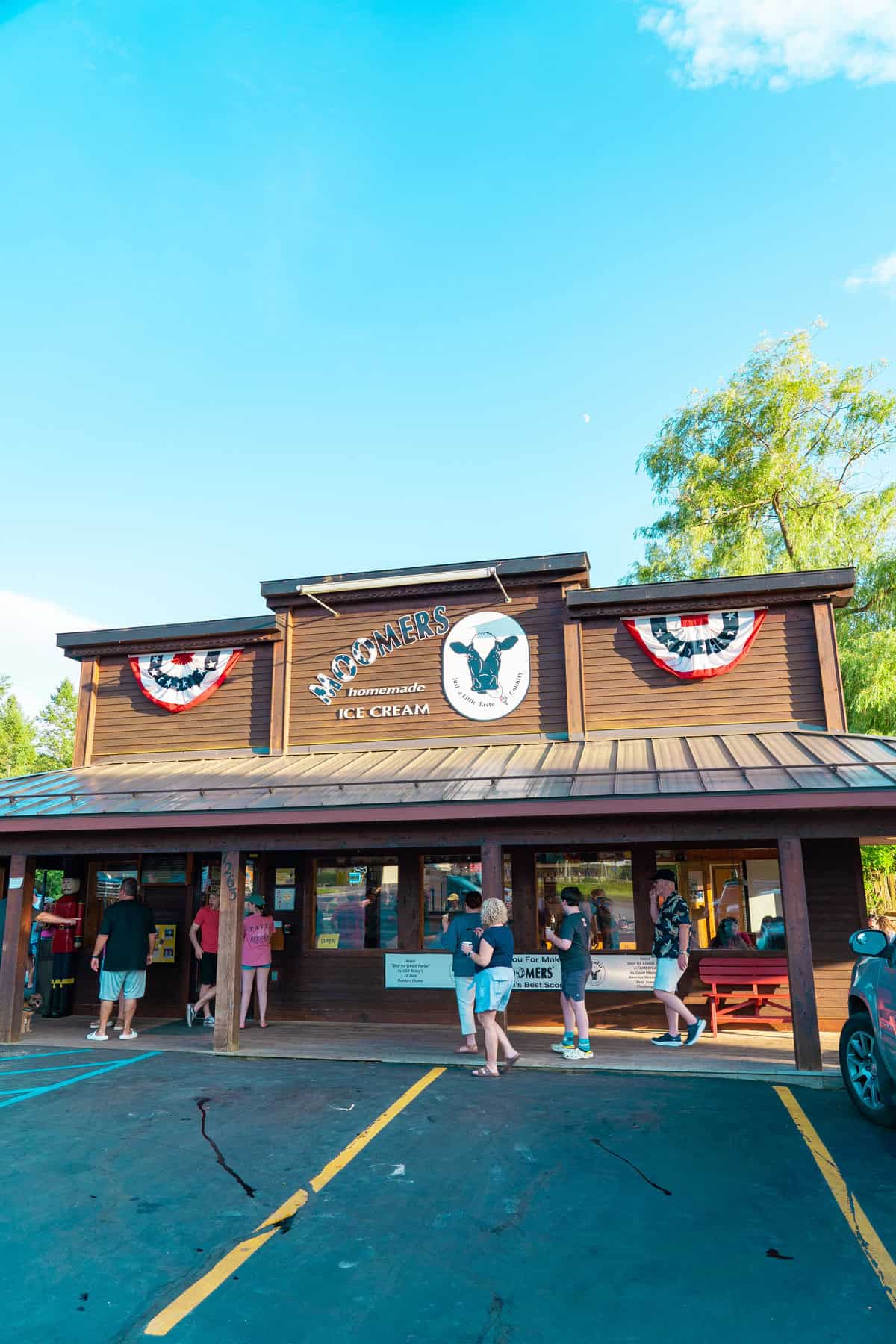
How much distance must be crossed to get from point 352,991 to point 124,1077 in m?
3.89

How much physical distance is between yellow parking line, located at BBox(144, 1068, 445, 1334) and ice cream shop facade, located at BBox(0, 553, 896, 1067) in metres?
3.19

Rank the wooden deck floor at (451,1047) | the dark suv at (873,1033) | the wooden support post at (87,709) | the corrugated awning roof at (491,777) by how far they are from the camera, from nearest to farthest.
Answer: the dark suv at (873,1033) < the wooden deck floor at (451,1047) < the corrugated awning roof at (491,777) < the wooden support post at (87,709)

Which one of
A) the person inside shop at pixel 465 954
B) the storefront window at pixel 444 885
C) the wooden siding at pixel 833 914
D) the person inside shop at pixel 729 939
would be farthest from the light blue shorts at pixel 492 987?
the wooden siding at pixel 833 914

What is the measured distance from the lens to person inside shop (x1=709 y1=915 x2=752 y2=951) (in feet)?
36.5

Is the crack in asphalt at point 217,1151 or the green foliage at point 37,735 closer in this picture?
the crack in asphalt at point 217,1151

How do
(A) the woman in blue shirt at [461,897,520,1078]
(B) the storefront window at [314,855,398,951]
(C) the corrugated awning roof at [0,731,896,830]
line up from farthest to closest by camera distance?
(B) the storefront window at [314,855,398,951] < (C) the corrugated awning roof at [0,731,896,830] < (A) the woman in blue shirt at [461,897,520,1078]

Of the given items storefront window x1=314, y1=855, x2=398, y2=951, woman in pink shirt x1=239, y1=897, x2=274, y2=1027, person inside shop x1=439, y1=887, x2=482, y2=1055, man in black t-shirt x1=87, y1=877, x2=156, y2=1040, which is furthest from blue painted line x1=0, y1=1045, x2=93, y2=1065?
person inside shop x1=439, y1=887, x2=482, y2=1055

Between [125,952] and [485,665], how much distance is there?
18.9 feet

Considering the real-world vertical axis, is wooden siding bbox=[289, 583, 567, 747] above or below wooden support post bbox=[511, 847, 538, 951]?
above

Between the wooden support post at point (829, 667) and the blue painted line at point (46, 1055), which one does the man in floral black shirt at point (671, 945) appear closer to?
the wooden support post at point (829, 667)

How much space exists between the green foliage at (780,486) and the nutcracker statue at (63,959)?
16402 millimetres

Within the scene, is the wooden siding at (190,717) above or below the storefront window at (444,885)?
above

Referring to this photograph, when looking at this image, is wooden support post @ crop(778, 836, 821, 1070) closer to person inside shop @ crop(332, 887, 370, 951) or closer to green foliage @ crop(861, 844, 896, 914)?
person inside shop @ crop(332, 887, 370, 951)

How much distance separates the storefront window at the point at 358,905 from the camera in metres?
12.1
